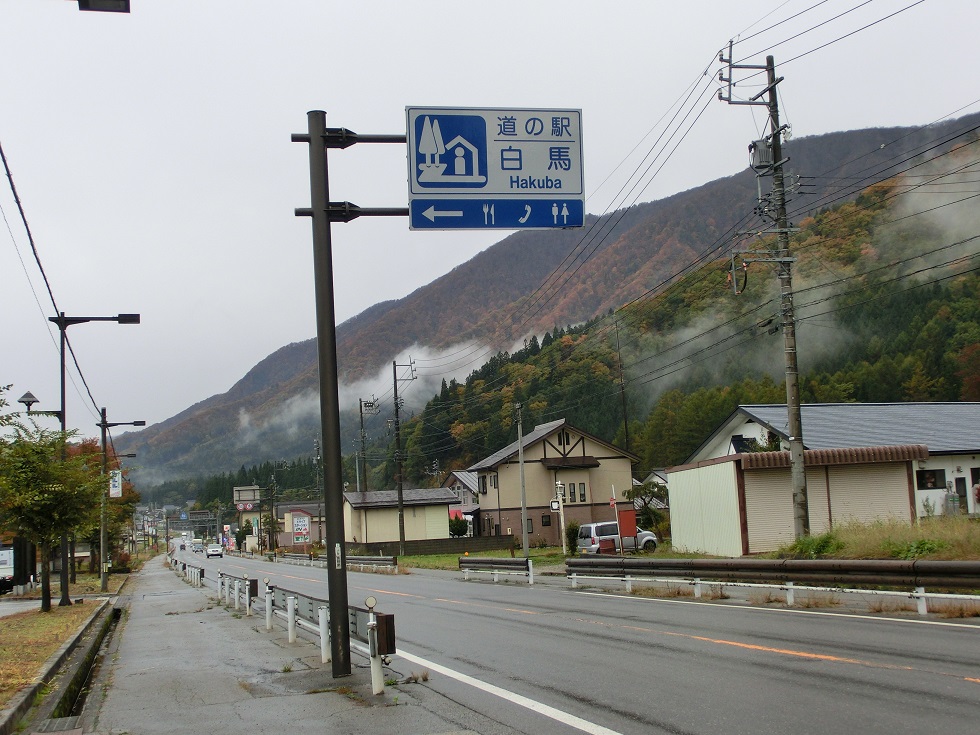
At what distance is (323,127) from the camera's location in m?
11.2

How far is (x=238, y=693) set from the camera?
34.6 feet

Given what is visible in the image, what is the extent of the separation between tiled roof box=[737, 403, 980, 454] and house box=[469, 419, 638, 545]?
27.3 m

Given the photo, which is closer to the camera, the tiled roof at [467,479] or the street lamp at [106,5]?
the street lamp at [106,5]

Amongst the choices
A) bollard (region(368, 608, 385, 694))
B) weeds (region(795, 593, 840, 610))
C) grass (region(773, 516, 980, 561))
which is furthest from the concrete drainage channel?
grass (region(773, 516, 980, 561))

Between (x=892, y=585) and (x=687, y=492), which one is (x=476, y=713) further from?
(x=687, y=492)

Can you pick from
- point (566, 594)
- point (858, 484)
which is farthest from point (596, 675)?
point (858, 484)

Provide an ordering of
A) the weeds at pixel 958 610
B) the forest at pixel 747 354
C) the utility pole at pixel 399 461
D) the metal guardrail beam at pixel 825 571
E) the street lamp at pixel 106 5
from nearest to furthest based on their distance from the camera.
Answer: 1. the street lamp at pixel 106 5
2. the weeds at pixel 958 610
3. the metal guardrail beam at pixel 825 571
4. the forest at pixel 747 354
5. the utility pole at pixel 399 461

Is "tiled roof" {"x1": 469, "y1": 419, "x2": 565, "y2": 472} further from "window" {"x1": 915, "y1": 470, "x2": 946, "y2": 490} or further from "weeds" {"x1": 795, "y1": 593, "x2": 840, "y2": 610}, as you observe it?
"weeds" {"x1": 795, "y1": 593, "x2": 840, "y2": 610}

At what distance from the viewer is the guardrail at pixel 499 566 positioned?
101ft

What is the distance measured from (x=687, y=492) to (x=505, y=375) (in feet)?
210

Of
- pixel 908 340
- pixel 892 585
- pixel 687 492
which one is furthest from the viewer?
pixel 908 340

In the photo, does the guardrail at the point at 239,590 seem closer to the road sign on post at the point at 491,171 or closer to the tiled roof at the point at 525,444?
the road sign on post at the point at 491,171

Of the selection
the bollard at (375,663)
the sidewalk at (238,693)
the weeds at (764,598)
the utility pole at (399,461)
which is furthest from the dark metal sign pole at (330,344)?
the utility pole at (399,461)

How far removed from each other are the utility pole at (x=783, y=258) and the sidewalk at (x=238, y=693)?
13240mm
